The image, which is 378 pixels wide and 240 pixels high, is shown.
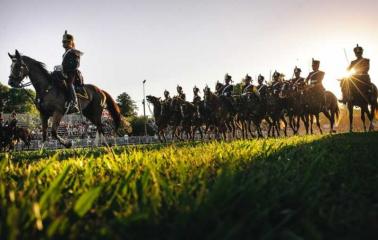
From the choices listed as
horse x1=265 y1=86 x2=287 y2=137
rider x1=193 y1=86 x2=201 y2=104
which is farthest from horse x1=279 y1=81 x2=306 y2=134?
rider x1=193 y1=86 x2=201 y2=104

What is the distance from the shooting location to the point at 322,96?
1991 centimetres

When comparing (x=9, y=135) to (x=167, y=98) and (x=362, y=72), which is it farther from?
(x=362, y=72)

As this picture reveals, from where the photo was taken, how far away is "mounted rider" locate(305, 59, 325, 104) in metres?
19.7

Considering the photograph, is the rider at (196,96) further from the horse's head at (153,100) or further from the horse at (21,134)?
the horse at (21,134)

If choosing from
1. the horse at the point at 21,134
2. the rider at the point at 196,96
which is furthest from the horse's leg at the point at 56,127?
the horse at the point at 21,134

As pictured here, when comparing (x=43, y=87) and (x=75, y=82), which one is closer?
(x=43, y=87)

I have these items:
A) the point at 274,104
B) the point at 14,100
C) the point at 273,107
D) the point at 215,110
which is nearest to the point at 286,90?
the point at 274,104

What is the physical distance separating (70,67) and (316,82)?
44.5 ft

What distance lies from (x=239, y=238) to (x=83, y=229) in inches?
26.1

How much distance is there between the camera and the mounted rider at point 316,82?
64.5 feet

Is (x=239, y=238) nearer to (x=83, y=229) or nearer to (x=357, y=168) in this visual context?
(x=83, y=229)

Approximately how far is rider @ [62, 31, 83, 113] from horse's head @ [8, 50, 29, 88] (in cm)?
114

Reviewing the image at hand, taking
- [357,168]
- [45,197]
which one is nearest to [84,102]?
[357,168]

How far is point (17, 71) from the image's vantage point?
1047 cm
